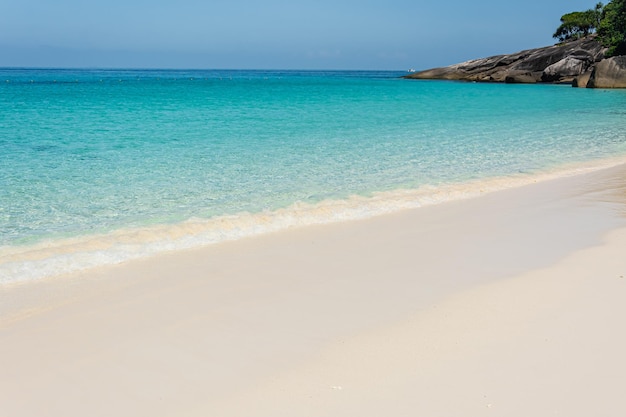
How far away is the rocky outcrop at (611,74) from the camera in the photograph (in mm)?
48250

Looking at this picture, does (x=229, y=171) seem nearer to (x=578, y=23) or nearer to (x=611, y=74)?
(x=611, y=74)

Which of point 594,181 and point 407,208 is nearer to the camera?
point 407,208

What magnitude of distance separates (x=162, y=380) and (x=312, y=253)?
126 inches

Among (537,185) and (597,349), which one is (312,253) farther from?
(537,185)

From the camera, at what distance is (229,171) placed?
1238cm

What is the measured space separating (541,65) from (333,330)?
2718 inches

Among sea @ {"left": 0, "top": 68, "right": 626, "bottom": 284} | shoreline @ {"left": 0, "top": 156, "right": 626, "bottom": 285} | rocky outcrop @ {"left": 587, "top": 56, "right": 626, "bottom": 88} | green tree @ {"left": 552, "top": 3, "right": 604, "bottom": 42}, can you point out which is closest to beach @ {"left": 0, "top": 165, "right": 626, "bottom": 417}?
shoreline @ {"left": 0, "top": 156, "right": 626, "bottom": 285}

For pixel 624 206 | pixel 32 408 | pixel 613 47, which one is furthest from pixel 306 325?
pixel 613 47

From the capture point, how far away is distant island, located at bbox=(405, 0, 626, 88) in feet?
164

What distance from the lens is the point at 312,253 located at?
22.9 ft

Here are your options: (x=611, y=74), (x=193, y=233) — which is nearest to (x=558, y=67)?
(x=611, y=74)

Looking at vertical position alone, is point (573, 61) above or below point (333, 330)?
above

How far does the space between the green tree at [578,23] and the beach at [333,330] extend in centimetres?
8422

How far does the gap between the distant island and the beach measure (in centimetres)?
4899
